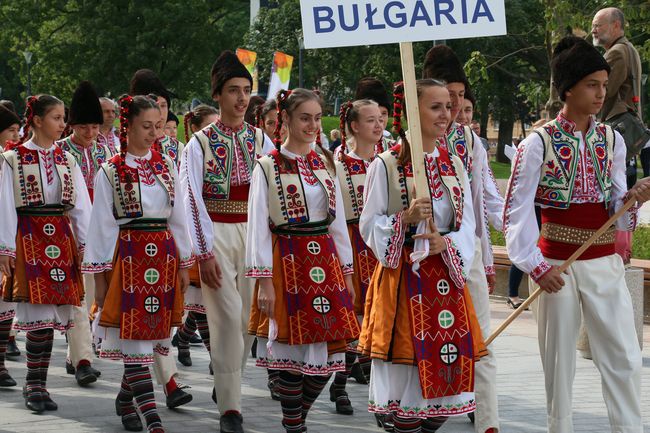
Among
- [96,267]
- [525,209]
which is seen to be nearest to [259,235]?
[96,267]

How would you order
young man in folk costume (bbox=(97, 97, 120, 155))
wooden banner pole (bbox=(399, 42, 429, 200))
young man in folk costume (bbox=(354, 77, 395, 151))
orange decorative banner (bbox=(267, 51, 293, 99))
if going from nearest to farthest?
wooden banner pole (bbox=(399, 42, 429, 200)) < young man in folk costume (bbox=(354, 77, 395, 151)) < young man in folk costume (bbox=(97, 97, 120, 155)) < orange decorative banner (bbox=(267, 51, 293, 99))

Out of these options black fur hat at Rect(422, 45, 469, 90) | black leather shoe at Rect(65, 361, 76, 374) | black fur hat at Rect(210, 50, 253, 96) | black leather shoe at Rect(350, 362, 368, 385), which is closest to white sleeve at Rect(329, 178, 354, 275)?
black fur hat at Rect(422, 45, 469, 90)

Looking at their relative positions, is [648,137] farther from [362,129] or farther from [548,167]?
[548,167]

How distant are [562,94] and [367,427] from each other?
97.5 inches

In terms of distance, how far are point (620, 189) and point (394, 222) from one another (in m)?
1.38

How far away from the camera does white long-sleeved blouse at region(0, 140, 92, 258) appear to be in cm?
865

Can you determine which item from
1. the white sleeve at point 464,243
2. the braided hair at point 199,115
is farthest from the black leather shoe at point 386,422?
the braided hair at point 199,115

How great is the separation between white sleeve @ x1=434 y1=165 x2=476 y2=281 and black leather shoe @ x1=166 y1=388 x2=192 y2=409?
111 inches

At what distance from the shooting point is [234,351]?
26.5ft

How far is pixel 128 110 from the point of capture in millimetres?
7750

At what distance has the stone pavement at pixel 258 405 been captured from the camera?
792cm

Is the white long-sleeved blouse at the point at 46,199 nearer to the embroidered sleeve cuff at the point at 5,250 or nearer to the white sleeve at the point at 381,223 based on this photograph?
the embroidered sleeve cuff at the point at 5,250

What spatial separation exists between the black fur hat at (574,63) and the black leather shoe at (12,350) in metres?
5.80

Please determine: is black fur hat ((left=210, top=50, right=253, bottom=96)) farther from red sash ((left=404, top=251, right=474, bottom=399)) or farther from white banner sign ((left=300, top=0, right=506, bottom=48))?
red sash ((left=404, top=251, right=474, bottom=399))
